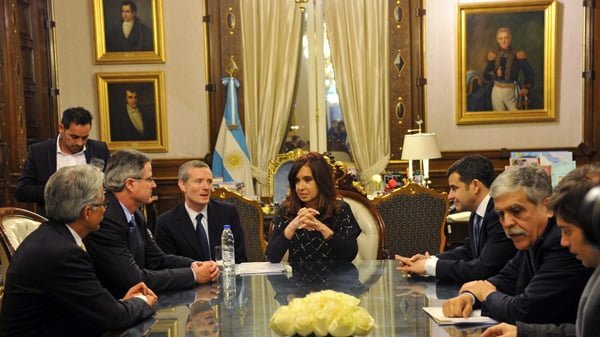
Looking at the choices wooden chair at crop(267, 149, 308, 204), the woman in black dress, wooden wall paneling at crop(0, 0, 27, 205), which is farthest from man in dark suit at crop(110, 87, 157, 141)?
the woman in black dress

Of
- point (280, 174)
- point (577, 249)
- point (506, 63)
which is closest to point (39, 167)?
point (280, 174)

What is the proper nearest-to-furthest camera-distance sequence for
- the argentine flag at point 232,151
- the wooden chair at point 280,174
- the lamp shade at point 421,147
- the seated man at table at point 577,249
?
1. the seated man at table at point 577,249
2. the lamp shade at point 421,147
3. the wooden chair at point 280,174
4. the argentine flag at point 232,151

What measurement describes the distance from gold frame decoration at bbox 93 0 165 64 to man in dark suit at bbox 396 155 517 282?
215 inches

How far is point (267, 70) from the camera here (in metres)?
8.08

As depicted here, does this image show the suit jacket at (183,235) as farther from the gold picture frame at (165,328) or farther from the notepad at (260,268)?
the gold picture frame at (165,328)

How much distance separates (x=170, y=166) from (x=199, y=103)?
34.3 inches

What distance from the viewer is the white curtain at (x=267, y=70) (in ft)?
26.3

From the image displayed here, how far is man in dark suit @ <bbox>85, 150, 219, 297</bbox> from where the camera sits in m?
2.96

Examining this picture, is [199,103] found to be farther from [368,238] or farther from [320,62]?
[368,238]

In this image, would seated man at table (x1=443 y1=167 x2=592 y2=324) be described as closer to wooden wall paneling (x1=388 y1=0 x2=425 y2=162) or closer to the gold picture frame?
the gold picture frame

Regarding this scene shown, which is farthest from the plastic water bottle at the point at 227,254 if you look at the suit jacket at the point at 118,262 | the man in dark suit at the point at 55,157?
the man in dark suit at the point at 55,157

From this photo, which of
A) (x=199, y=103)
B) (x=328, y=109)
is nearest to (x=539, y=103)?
(x=328, y=109)

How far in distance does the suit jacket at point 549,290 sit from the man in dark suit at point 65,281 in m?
1.42

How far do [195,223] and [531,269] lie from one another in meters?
2.13
